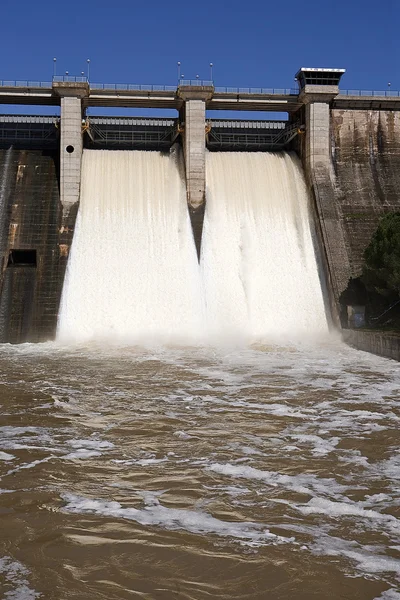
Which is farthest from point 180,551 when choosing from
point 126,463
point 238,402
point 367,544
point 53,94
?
point 53,94

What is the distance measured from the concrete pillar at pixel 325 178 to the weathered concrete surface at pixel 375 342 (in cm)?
234

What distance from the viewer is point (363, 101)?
2559 centimetres

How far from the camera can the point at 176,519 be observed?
17.0ft

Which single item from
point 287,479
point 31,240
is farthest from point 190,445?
point 31,240

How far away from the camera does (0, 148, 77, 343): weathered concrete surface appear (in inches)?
770

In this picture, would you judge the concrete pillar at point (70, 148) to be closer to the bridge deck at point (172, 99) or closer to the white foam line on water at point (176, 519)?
→ the bridge deck at point (172, 99)

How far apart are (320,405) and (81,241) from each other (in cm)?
1377

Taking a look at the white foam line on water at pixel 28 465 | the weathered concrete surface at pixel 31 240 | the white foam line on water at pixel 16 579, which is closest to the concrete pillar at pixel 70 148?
the weathered concrete surface at pixel 31 240

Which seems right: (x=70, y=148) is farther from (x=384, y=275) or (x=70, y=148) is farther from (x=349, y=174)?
(x=384, y=275)

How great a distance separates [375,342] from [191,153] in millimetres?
10704

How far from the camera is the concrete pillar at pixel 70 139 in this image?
22.9 m

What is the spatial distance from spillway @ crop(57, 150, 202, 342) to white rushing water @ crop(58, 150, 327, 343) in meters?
0.04

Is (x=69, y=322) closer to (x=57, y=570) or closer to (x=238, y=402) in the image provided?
(x=238, y=402)

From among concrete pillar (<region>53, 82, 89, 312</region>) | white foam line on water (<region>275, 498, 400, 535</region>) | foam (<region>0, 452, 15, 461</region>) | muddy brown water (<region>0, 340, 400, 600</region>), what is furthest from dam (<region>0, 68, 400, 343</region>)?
white foam line on water (<region>275, 498, 400, 535</region>)
